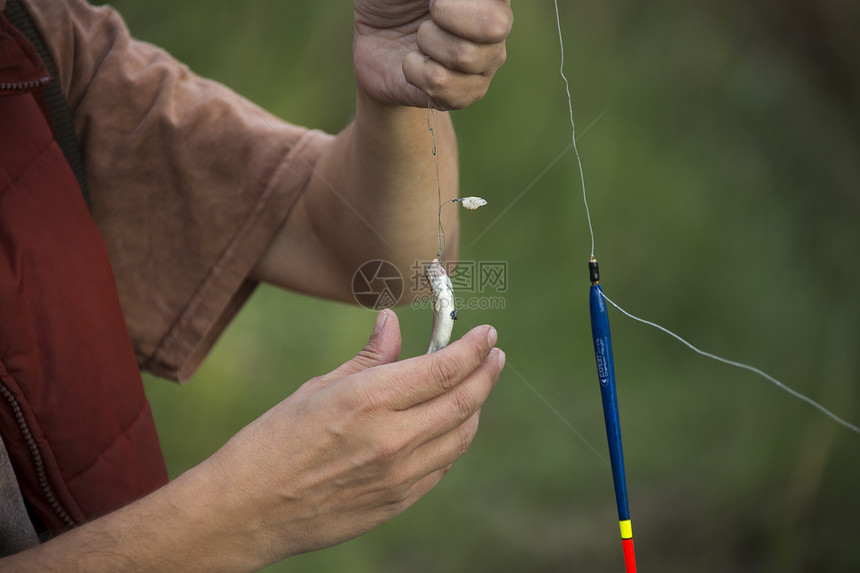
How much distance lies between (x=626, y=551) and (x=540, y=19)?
88cm

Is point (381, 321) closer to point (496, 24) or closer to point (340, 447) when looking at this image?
point (340, 447)

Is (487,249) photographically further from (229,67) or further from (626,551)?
(626,551)

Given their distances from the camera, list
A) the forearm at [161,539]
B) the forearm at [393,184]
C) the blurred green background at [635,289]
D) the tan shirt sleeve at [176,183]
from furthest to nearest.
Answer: the blurred green background at [635,289] < the tan shirt sleeve at [176,183] < the forearm at [393,184] < the forearm at [161,539]

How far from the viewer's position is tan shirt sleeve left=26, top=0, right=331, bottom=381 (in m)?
0.66

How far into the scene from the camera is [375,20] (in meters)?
0.51

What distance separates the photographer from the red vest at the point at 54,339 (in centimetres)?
48

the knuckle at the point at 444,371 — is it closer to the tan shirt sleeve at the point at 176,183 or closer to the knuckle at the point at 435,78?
the knuckle at the point at 435,78

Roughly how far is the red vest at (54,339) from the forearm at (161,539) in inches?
3.8

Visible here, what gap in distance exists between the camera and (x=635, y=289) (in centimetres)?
112

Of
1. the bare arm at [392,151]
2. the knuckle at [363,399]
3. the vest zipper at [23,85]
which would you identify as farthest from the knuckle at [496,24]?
the vest zipper at [23,85]

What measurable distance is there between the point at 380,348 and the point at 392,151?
6.7 inches

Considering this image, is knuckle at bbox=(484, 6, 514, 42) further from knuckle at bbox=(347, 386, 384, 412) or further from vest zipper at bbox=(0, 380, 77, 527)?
vest zipper at bbox=(0, 380, 77, 527)

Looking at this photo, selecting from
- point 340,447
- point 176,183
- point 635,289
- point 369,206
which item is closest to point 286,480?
point 340,447

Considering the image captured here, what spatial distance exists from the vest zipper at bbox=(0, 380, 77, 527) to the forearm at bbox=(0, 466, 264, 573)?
85 millimetres
